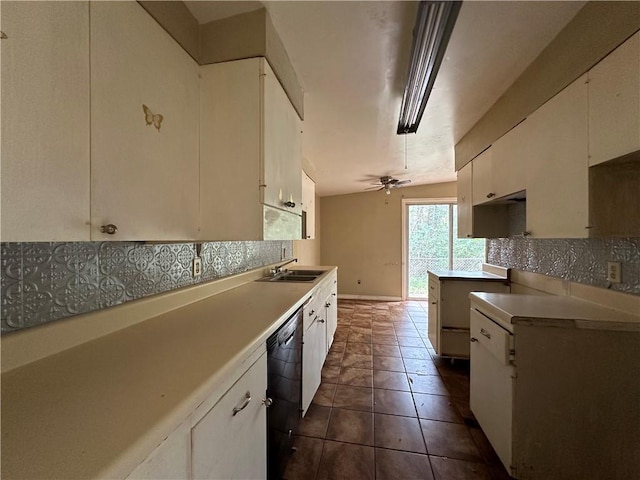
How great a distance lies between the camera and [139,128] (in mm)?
947

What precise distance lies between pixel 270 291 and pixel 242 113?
44.8 inches

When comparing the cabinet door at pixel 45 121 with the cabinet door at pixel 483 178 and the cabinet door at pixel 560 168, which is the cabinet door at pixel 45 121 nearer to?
the cabinet door at pixel 560 168

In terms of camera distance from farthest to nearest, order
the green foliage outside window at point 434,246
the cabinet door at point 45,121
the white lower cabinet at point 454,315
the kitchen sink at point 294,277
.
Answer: the green foliage outside window at point 434,246 < the white lower cabinet at point 454,315 < the kitchen sink at point 294,277 < the cabinet door at point 45,121

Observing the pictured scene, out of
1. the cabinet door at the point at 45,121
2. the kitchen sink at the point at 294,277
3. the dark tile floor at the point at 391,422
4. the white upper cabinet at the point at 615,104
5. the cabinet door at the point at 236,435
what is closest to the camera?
the cabinet door at the point at 45,121

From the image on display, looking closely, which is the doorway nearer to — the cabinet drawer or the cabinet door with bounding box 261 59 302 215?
the cabinet drawer

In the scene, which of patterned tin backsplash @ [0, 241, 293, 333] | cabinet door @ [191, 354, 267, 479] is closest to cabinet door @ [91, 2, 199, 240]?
patterned tin backsplash @ [0, 241, 293, 333]

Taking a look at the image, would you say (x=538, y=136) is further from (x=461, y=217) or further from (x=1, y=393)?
(x=1, y=393)

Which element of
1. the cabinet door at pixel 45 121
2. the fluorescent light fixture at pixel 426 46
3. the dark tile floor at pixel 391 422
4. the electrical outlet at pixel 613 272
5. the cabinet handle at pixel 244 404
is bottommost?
the dark tile floor at pixel 391 422

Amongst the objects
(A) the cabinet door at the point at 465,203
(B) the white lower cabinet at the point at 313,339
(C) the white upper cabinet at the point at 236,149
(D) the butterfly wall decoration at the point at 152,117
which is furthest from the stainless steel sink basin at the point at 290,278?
(A) the cabinet door at the point at 465,203

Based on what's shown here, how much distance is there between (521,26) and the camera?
4.42 feet

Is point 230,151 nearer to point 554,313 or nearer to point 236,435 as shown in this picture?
point 236,435

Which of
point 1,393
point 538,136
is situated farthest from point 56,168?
point 538,136

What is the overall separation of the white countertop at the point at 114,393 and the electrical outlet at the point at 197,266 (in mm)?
437

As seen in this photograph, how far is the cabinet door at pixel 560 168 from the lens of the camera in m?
1.30
